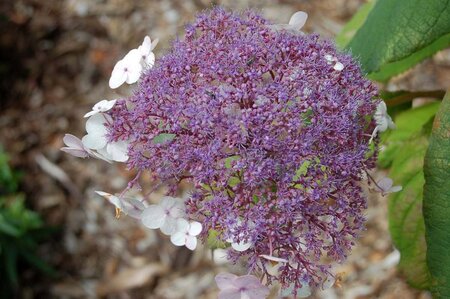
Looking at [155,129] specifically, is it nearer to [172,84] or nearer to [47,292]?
[172,84]

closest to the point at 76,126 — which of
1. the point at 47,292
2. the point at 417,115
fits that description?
the point at 47,292

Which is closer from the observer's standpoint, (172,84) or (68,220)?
(172,84)

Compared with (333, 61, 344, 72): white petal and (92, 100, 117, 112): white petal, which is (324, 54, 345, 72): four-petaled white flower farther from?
(92, 100, 117, 112): white petal

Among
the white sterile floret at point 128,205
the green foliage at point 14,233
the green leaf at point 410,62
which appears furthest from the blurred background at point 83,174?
the white sterile floret at point 128,205

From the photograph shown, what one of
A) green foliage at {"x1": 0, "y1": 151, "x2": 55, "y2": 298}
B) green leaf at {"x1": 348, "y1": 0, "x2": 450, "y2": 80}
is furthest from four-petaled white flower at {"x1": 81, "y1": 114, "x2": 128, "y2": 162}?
green foliage at {"x1": 0, "y1": 151, "x2": 55, "y2": 298}

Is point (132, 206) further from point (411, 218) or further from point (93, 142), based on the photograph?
A: point (411, 218)

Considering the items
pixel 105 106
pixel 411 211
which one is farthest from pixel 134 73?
pixel 411 211
